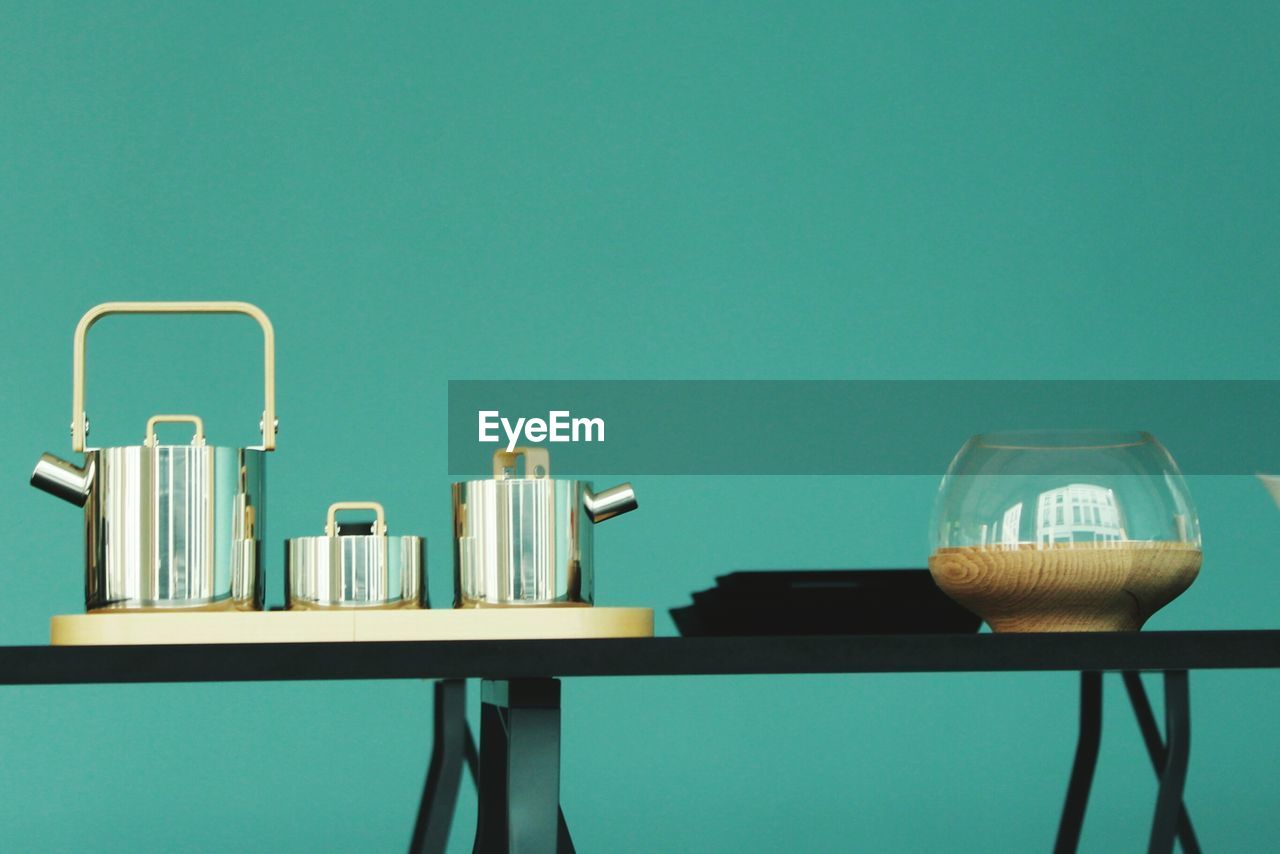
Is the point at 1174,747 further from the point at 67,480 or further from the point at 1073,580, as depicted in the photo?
the point at 67,480

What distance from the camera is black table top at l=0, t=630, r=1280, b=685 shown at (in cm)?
86

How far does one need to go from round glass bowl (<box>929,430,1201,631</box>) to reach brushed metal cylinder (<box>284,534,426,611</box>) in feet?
1.41

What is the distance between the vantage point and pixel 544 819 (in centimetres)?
91

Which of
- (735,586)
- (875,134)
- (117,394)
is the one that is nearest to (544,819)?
(735,586)

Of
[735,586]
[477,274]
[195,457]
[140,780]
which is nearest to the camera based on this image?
[195,457]

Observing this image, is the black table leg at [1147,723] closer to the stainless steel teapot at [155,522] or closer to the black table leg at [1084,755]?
the black table leg at [1084,755]

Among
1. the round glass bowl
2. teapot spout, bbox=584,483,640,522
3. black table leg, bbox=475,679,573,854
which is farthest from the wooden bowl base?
black table leg, bbox=475,679,573,854

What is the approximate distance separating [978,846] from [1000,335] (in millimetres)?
893

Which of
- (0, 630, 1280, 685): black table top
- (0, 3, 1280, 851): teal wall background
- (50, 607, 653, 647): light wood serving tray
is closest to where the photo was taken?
(0, 630, 1280, 685): black table top

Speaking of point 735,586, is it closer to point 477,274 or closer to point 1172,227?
point 477,274

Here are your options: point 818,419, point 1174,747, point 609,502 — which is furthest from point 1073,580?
point 818,419

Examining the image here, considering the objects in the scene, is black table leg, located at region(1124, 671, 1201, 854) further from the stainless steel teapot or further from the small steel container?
the stainless steel teapot

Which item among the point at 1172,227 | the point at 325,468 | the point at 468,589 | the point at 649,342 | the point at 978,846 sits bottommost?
the point at 978,846

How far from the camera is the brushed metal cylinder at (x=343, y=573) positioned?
106 cm
